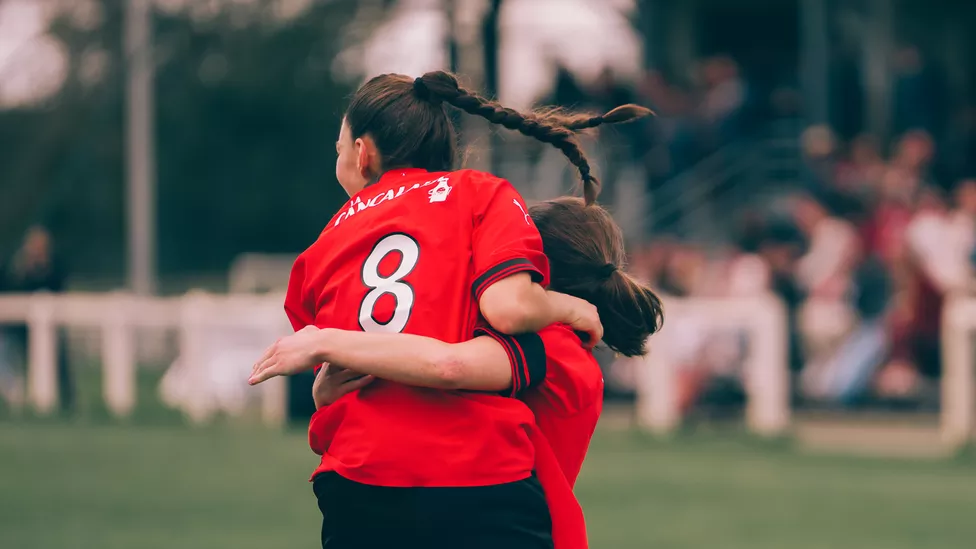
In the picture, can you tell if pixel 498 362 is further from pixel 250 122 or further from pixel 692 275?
pixel 250 122

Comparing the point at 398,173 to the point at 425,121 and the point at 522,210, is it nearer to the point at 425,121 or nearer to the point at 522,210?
the point at 425,121

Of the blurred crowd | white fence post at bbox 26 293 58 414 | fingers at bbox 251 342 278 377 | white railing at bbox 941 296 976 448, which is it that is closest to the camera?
fingers at bbox 251 342 278 377

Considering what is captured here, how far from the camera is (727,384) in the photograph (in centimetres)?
1364

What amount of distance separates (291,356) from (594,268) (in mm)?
735

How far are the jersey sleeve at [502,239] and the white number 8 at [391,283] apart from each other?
0.13 m

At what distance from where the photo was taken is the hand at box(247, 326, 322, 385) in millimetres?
2900

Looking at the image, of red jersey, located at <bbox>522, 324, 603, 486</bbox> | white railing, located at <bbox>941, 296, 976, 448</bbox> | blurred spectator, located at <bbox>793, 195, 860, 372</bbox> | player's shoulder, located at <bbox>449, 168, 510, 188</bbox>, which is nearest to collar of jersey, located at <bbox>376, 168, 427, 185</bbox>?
player's shoulder, located at <bbox>449, 168, 510, 188</bbox>

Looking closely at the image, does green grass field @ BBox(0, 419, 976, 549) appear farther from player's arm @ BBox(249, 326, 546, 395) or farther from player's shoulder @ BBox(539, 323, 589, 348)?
player's arm @ BBox(249, 326, 546, 395)

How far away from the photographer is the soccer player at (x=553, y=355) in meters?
2.84

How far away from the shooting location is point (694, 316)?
13.6 m

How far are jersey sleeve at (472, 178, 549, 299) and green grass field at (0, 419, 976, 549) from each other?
5301 millimetres

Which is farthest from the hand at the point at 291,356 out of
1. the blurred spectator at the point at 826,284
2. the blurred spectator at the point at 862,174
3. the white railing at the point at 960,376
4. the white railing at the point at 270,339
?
the blurred spectator at the point at 862,174

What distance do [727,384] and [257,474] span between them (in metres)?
4.92

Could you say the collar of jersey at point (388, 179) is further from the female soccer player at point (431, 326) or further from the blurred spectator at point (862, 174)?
the blurred spectator at point (862, 174)
